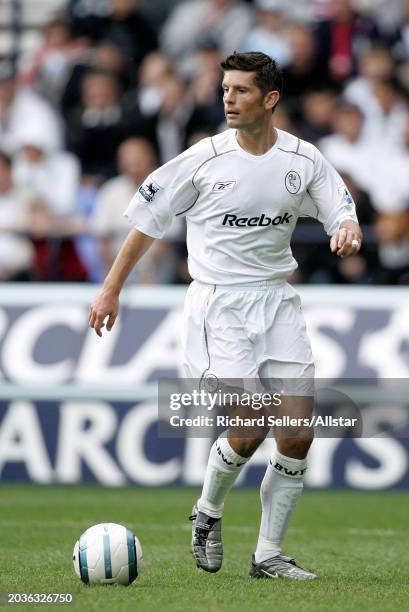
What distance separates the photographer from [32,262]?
13.4 meters

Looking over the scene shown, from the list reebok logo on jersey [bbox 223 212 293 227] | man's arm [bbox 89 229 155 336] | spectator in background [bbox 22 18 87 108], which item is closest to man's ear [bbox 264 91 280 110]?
reebok logo on jersey [bbox 223 212 293 227]

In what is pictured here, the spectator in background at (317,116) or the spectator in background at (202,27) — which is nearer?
the spectator in background at (317,116)

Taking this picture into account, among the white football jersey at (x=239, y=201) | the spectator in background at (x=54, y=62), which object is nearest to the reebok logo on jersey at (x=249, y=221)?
the white football jersey at (x=239, y=201)

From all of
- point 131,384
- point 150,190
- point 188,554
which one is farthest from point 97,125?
point 150,190

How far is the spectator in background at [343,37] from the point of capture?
15.2m

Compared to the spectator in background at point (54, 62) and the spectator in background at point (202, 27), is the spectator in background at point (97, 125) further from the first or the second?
the spectator in background at point (202, 27)

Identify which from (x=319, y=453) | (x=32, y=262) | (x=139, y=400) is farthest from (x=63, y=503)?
(x=32, y=262)

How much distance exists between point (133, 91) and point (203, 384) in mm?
9070

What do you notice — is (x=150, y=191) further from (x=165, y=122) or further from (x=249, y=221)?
(x=165, y=122)

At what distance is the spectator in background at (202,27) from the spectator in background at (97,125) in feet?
3.57

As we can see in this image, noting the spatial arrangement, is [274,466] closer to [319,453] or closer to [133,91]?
[319,453]

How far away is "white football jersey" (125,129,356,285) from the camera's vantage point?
6.88 m

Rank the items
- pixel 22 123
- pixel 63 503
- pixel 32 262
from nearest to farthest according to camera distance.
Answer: pixel 63 503 → pixel 32 262 → pixel 22 123

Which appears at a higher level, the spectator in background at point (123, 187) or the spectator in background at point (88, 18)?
the spectator in background at point (88, 18)
